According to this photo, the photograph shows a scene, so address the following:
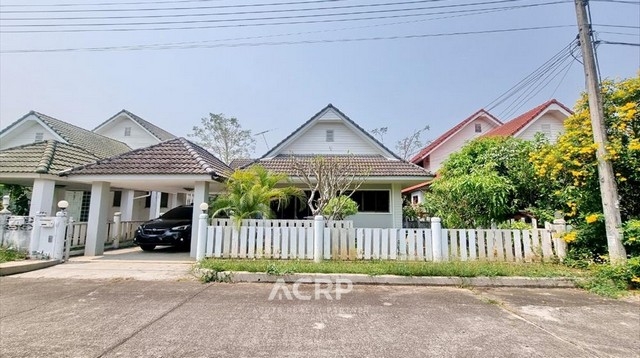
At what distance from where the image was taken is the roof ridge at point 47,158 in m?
8.79

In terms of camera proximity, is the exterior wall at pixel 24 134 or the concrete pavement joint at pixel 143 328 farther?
the exterior wall at pixel 24 134

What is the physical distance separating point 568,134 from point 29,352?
10.1 meters

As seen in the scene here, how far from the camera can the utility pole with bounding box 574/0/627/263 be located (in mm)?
5957

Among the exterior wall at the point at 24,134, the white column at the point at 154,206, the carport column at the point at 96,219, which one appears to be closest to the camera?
the carport column at the point at 96,219

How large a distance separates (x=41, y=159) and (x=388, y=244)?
11.0 meters

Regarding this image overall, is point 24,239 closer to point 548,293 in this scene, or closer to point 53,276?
point 53,276

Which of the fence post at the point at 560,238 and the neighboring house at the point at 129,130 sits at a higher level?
the neighboring house at the point at 129,130

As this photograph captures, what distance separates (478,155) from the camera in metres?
10.4

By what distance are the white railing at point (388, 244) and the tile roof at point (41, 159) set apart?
6109 millimetres

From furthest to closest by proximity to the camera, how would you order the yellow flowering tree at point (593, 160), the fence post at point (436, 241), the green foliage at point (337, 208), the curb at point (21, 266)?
the green foliage at point (337, 208) → the fence post at point (436, 241) → the curb at point (21, 266) → the yellow flowering tree at point (593, 160)

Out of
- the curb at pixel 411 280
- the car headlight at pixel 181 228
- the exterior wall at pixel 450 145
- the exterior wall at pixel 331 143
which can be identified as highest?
the exterior wall at pixel 450 145

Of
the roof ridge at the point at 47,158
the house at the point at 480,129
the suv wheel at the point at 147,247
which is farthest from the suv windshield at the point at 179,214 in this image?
the house at the point at 480,129

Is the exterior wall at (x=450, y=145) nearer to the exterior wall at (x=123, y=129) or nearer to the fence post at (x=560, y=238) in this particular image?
the fence post at (x=560, y=238)

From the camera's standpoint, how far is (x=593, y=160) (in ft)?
21.4
